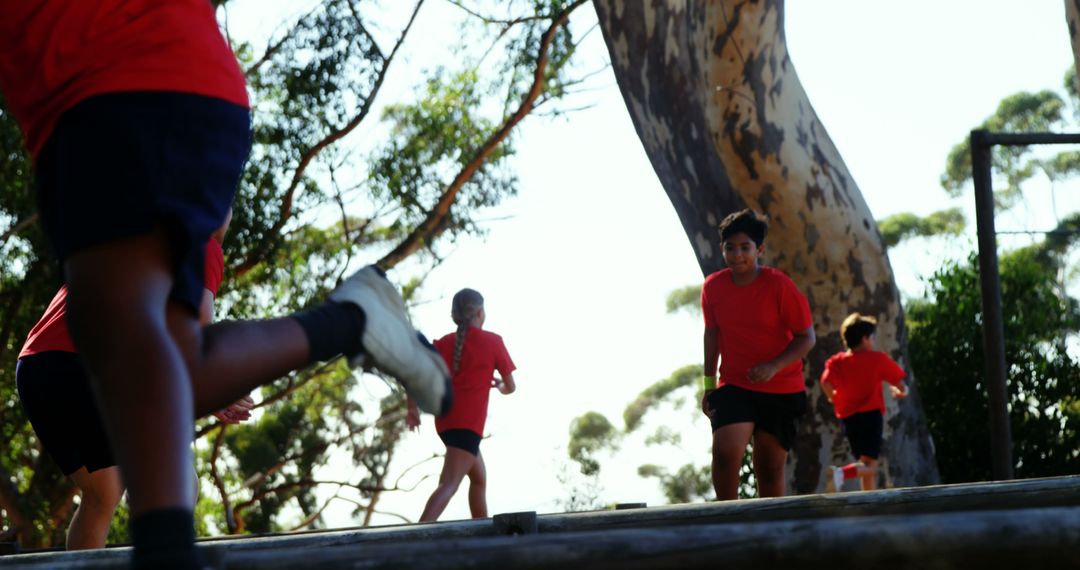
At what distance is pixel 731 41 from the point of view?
10.7 meters

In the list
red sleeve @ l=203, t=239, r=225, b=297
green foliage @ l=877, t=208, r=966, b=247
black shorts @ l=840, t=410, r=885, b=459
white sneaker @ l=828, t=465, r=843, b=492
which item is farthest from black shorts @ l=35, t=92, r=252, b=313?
green foliage @ l=877, t=208, r=966, b=247

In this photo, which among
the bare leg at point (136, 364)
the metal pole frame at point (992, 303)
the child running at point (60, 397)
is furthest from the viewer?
the metal pole frame at point (992, 303)

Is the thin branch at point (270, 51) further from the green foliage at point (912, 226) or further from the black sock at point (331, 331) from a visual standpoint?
the green foliage at point (912, 226)

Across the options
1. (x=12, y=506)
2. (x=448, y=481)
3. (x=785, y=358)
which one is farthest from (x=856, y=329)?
(x=12, y=506)

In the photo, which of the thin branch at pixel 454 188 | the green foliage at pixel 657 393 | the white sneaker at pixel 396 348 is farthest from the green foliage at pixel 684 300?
the white sneaker at pixel 396 348

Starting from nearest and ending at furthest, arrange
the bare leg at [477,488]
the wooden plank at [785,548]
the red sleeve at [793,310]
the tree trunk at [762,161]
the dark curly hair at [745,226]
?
the wooden plank at [785,548] < the red sleeve at [793,310] < the dark curly hair at [745,226] < the bare leg at [477,488] < the tree trunk at [762,161]

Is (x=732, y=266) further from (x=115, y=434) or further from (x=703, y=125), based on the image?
(x=115, y=434)

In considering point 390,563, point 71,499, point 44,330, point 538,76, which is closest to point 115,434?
point 390,563

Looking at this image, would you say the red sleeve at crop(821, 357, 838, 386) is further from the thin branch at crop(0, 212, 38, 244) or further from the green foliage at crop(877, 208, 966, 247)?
the green foliage at crop(877, 208, 966, 247)

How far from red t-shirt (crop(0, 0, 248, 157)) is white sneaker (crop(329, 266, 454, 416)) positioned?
38 centimetres

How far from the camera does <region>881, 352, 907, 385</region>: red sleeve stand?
10102 mm

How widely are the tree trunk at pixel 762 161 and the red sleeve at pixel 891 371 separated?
1.85 ft

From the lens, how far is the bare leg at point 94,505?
14.7ft

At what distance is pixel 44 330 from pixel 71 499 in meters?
12.4
